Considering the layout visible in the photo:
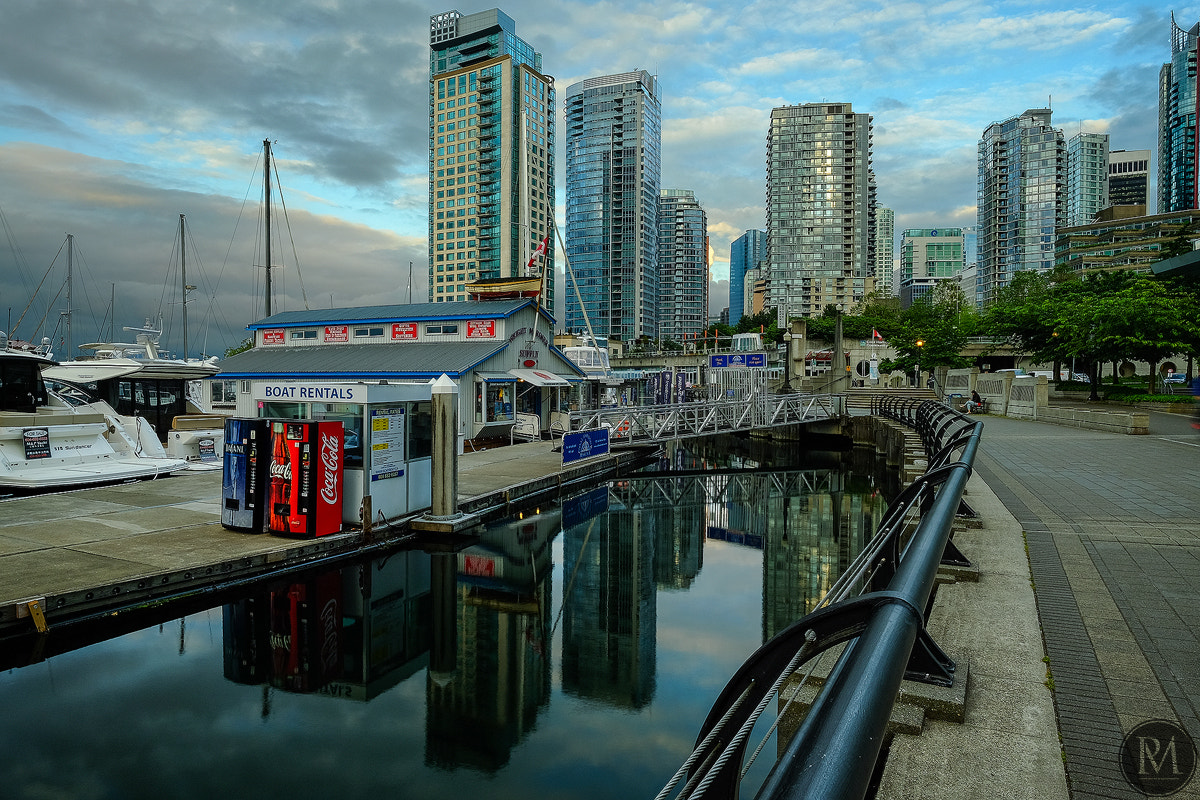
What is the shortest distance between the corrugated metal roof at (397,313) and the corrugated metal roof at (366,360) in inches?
49.3

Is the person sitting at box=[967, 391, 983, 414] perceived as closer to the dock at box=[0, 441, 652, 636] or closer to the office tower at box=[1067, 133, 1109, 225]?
the dock at box=[0, 441, 652, 636]

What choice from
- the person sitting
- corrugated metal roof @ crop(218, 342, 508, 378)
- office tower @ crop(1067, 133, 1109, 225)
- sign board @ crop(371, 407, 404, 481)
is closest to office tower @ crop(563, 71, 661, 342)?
the person sitting

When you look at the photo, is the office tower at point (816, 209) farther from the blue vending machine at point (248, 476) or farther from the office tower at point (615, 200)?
the blue vending machine at point (248, 476)

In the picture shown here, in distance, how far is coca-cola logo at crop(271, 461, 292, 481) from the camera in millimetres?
11016

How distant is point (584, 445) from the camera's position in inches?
845

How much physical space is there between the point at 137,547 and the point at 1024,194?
642 ft

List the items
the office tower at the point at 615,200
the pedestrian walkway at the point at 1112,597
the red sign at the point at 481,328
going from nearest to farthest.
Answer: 1. the pedestrian walkway at the point at 1112,597
2. the red sign at the point at 481,328
3. the office tower at the point at 615,200

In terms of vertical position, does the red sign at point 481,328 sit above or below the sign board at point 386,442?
above

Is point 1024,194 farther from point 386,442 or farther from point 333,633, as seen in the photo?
point 333,633

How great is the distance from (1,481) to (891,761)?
739 inches

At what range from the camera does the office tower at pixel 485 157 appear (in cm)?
10956

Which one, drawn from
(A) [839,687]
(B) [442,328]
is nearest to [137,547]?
(A) [839,687]

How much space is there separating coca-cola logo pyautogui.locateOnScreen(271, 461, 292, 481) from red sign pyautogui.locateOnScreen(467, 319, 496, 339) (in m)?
18.8

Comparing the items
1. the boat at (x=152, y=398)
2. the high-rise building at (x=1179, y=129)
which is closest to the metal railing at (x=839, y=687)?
the boat at (x=152, y=398)
